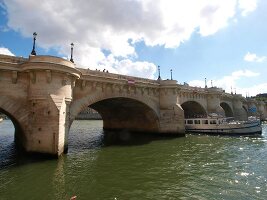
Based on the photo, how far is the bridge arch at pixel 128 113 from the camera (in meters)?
36.4

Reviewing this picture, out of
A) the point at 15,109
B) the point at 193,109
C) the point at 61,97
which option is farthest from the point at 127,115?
the point at 15,109

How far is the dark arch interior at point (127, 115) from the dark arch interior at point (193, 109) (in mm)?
14717

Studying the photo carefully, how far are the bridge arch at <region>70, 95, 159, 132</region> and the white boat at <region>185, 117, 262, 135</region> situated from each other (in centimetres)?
980

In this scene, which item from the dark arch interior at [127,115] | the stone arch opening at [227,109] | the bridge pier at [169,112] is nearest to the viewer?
the dark arch interior at [127,115]

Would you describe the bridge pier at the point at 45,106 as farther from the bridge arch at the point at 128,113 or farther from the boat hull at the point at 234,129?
the boat hull at the point at 234,129

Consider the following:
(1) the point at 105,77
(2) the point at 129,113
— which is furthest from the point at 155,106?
(1) the point at 105,77

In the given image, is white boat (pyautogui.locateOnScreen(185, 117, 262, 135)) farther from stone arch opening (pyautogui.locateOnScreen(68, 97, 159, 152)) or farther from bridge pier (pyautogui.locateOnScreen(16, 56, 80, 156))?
bridge pier (pyautogui.locateOnScreen(16, 56, 80, 156))

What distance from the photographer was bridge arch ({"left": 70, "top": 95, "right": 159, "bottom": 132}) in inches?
Answer: 1433

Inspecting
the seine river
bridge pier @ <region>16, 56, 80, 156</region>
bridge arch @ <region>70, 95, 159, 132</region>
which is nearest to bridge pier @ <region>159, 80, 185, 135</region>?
bridge arch @ <region>70, 95, 159, 132</region>

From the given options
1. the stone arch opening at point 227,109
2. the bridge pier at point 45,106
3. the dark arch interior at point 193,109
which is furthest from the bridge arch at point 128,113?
the stone arch opening at point 227,109

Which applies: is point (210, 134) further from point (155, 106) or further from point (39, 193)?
point (39, 193)

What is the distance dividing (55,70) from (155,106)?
20833 millimetres

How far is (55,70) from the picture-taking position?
20.5 meters

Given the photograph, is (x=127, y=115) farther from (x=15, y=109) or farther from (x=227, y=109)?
(x=227, y=109)
